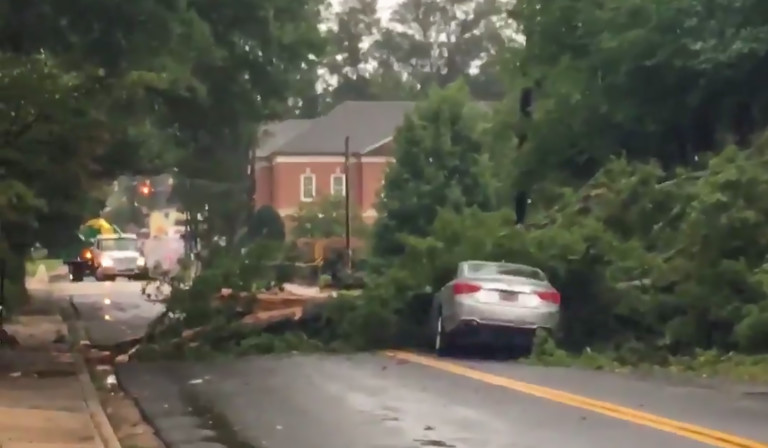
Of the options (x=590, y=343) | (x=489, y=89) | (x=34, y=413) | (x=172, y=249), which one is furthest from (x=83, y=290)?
(x=489, y=89)

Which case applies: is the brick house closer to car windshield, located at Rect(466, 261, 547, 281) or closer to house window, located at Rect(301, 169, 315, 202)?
house window, located at Rect(301, 169, 315, 202)

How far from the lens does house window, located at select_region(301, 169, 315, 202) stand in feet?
278

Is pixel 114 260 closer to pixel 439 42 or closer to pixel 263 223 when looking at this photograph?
pixel 263 223

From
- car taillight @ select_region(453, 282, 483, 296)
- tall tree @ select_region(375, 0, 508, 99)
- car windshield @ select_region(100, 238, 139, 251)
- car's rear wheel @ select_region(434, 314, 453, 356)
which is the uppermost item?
tall tree @ select_region(375, 0, 508, 99)

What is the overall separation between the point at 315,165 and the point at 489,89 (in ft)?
86.7

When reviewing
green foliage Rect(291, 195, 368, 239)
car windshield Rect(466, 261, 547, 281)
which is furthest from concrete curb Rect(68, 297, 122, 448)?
green foliage Rect(291, 195, 368, 239)

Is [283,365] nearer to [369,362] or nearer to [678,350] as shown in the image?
[369,362]

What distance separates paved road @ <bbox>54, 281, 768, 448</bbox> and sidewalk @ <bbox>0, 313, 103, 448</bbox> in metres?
0.80

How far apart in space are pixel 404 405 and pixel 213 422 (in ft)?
→ 7.20

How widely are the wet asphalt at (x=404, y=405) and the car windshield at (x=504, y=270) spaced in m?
1.46

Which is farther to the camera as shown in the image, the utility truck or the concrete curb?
the utility truck

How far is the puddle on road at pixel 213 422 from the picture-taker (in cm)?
1300

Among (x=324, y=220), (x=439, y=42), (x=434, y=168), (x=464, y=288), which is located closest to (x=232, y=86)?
(x=464, y=288)

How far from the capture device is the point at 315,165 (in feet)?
280
